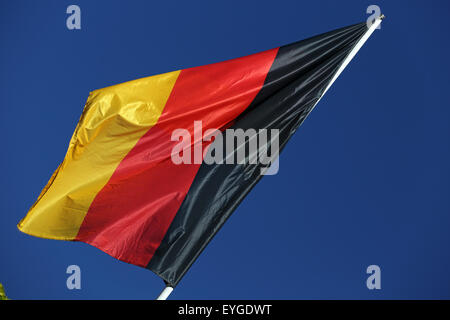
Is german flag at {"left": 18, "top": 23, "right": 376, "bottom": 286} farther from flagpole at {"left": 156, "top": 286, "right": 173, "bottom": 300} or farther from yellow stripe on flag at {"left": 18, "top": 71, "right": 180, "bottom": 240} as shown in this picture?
flagpole at {"left": 156, "top": 286, "right": 173, "bottom": 300}

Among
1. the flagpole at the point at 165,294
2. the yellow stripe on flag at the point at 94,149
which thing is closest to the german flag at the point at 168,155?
the yellow stripe on flag at the point at 94,149

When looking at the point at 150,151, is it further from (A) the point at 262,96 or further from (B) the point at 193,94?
(A) the point at 262,96

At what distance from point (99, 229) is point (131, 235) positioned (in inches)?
15.6

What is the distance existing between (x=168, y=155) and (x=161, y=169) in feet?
0.69

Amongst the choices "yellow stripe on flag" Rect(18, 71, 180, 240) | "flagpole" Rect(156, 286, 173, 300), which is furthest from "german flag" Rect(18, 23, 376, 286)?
"flagpole" Rect(156, 286, 173, 300)

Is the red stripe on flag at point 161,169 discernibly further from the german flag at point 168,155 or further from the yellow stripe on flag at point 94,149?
the yellow stripe on flag at point 94,149

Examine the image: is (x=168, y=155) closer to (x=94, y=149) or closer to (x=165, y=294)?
(x=94, y=149)

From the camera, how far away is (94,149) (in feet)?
22.7

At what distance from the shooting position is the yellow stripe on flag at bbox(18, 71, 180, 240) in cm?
652

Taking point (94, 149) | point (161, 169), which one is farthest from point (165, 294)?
point (94, 149)

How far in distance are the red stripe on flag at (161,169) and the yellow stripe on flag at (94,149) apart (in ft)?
0.39

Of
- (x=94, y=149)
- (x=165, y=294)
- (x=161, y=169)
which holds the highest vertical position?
(x=94, y=149)

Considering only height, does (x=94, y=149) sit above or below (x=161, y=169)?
above
